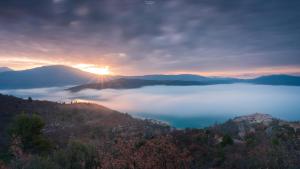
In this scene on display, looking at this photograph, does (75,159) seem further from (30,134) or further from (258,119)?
(258,119)

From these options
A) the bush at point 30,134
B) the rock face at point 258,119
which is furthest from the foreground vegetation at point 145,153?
the rock face at point 258,119

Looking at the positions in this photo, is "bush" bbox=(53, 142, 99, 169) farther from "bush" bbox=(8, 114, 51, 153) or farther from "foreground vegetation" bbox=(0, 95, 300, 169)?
"bush" bbox=(8, 114, 51, 153)

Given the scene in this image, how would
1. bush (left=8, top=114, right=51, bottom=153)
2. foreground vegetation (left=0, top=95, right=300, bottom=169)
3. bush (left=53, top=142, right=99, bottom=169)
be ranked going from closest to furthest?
foreground vegetation (left=0, top=95, right=300, bottom=169) → bush (left=53, top=142, right=99, bottom=169) → bush (left=8, top=114, right=51, bottom=153)

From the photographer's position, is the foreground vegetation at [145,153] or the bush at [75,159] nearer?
the foreground vegetation at [145,153]

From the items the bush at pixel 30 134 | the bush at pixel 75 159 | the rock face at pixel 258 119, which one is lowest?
the rock face at pixel 258 119

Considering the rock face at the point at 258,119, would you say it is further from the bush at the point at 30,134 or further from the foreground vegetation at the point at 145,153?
the bush at the point at 30,134

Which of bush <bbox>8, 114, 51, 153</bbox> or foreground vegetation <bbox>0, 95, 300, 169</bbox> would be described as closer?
foreground vegetation <bbox>0, 95, 300, 169</bbox>

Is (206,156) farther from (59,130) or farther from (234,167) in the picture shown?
(59,130)

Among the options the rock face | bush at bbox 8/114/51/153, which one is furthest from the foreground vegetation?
the rock face

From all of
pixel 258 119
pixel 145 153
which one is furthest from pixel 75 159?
pixel 258 119

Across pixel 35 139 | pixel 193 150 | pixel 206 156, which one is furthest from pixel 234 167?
pixel 35 139

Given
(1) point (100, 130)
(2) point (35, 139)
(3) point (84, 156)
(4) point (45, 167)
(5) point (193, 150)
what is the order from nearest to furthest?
(4) point (45, 167) → (3) point (84, 156) → (5) point (193, 150) → (2) point (35, 139) → (1) point (100, 130)
